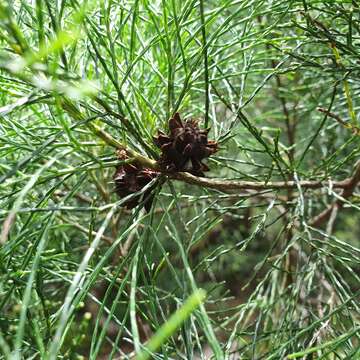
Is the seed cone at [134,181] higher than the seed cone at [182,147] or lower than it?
lower

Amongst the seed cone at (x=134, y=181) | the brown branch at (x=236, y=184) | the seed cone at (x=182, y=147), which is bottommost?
the brown branch at (x=236, y=184)

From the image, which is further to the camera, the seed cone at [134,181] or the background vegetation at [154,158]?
the seed cone at [134,181]

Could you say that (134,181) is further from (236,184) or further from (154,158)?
(236,184)

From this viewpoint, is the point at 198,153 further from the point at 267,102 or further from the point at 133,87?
the point at 267,102

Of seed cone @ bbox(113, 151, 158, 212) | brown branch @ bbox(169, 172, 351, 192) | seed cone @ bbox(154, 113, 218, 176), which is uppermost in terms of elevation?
seed cone @ bbox(154, 113, 218, 176)

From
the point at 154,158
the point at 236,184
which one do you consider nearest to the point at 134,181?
the point at 154,158
